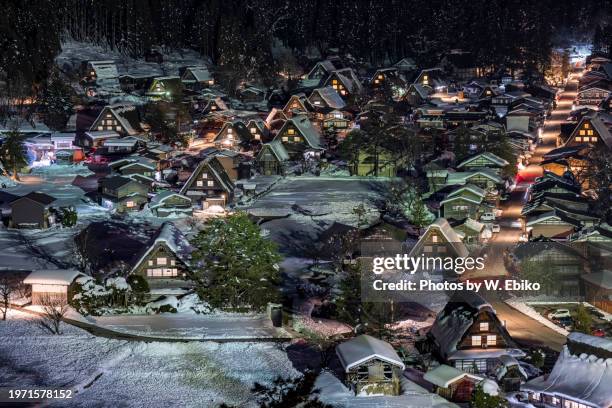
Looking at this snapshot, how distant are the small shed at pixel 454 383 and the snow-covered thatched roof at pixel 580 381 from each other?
1.22m

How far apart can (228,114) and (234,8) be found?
22.4 m

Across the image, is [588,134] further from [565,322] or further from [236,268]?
[236,268]

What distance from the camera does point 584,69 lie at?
73062 mm

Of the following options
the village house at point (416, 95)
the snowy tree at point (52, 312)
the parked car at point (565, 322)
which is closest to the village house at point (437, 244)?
the parked car at point (565, 322)

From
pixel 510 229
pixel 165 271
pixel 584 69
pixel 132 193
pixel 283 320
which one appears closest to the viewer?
pixel 283 320

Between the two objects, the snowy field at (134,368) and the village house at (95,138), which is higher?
the village house at (95,138)

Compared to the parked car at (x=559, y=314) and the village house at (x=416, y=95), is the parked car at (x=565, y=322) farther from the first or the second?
the village house at (x=416, y=95)

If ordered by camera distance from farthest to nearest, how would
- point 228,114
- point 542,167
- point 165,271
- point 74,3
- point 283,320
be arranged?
point 74,3, point 228,114, point 542,167, point 165,271, point 283,320

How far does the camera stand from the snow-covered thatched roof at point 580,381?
20.5 meters

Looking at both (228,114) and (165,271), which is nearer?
(165,271)

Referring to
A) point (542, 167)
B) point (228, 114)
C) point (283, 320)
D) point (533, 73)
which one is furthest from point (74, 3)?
point (283, 320)

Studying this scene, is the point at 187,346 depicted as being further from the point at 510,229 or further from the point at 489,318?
the point at 510,229

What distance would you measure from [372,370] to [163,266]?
854 cm

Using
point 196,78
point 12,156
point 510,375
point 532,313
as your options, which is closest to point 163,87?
point 196,78
